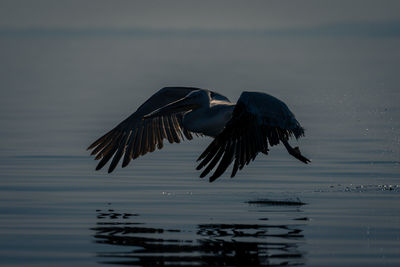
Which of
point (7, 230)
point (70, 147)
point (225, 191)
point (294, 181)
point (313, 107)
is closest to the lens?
point (7, 230)

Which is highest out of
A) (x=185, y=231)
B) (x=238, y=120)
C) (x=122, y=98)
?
(x=122, y=98)

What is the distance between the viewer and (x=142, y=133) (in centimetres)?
1310

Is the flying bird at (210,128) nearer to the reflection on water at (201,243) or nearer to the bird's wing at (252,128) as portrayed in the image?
the bird's wing at (252,128)

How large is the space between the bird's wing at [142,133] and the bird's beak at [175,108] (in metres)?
0.36

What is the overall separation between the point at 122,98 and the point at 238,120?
53.4 ft

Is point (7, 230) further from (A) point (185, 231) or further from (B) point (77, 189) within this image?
(B) point (77, 189)

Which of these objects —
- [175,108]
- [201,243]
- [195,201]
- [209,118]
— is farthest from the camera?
[175,108]

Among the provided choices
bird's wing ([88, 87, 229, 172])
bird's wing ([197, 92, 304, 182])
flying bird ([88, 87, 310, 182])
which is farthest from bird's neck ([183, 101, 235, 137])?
bird's wing ([197, 92, 304, 182])

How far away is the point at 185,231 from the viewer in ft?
31.8

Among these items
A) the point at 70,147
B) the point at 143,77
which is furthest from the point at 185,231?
the point at 143,77

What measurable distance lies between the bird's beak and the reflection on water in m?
2.30

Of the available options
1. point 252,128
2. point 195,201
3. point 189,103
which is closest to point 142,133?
point 189,103

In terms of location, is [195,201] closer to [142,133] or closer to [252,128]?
[252,128]

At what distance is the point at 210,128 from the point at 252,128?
1500mm
